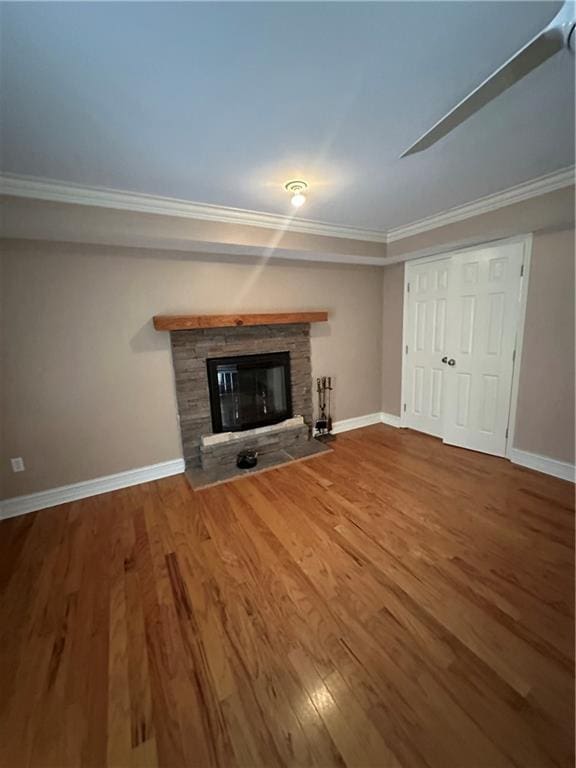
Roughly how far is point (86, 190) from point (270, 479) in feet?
8.81

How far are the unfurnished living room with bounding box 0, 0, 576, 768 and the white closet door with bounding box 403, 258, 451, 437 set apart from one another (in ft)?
0.11

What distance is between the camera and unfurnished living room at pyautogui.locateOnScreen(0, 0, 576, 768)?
1.10 metres

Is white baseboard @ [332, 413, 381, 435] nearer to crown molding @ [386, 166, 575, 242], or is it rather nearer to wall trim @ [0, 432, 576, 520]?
wall trim @ [0, 432, 576, 520]

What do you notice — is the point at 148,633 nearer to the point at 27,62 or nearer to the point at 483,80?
the point at 27,62

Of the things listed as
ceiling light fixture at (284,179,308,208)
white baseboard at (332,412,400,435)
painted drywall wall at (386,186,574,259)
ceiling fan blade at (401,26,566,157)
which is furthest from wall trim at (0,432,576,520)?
ceiling fan blade at (401,26,566,157)

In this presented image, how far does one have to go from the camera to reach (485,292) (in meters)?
3.03

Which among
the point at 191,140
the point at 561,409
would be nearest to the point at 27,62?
the point at 191,140

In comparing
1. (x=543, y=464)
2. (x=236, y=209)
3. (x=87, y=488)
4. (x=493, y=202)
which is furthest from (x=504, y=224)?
(x=87, y=488)

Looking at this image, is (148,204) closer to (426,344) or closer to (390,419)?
(426,344)

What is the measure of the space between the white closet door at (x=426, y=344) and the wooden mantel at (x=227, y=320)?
118cm

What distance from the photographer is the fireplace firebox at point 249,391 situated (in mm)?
3182

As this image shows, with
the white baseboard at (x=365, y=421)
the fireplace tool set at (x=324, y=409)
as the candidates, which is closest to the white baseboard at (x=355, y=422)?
the white baseboard at (x=365, y=421)

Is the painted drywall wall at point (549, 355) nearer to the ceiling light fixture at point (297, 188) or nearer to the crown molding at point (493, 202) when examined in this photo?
the crown molding at point (493, 202)

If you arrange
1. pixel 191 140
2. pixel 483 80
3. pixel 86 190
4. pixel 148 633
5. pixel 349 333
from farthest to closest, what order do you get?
pixel 349 333 → pixel 86 190 → pixel 191 140 → pixel 148 633 → pixel 483 80
